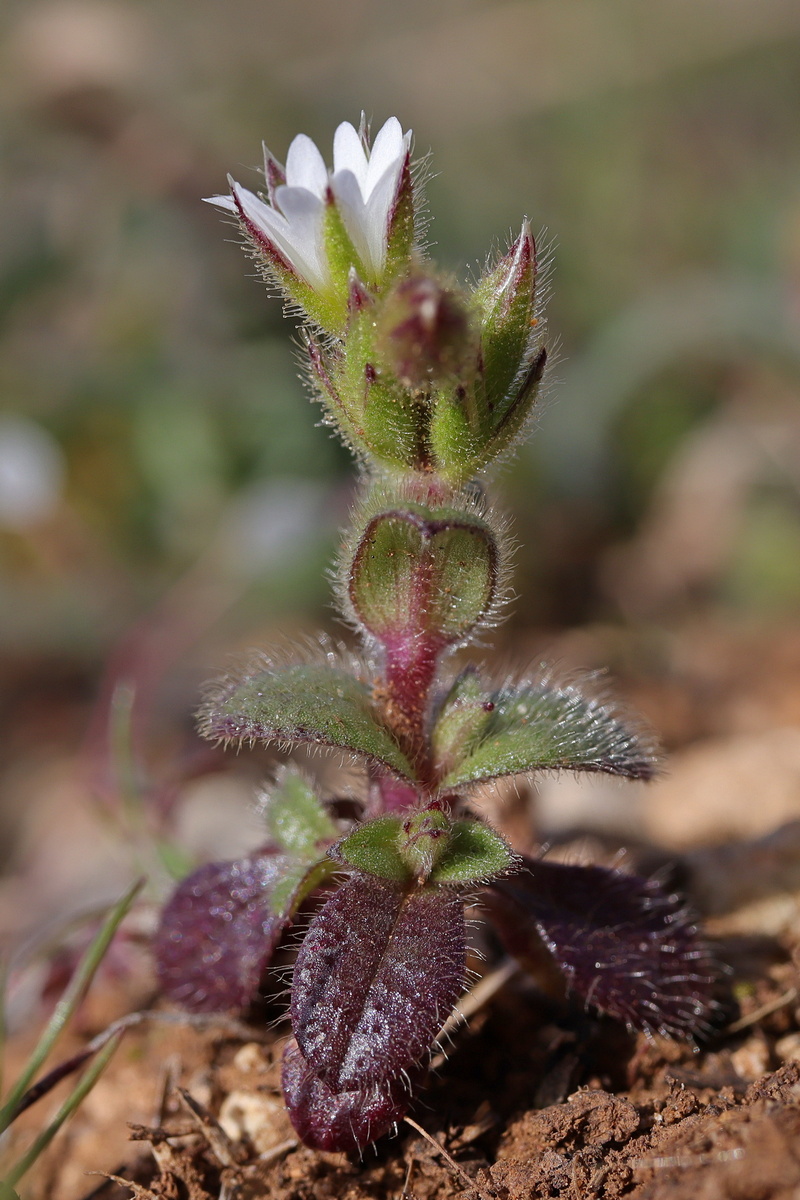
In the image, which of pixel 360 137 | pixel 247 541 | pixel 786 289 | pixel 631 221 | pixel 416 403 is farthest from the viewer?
pixel 631 221

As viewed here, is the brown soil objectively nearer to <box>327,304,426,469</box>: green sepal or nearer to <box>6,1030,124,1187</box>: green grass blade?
<box>6,1030,124,1187</box>: green grass blade

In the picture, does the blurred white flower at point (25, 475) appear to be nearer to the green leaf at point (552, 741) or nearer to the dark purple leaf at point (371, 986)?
the green leaf at point (552, 741)

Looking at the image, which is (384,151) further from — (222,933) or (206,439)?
(206,439)

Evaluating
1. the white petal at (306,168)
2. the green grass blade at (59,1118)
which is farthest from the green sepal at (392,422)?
the green grass blade at (59,1118)

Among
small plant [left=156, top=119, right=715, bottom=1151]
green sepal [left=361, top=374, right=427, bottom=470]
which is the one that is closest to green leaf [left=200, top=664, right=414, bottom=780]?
small plant [left=156, top=119, right=715, bottom=1151]

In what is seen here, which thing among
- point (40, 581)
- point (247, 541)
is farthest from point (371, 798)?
point (40, 581)

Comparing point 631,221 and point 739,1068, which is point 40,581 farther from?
point 631,221

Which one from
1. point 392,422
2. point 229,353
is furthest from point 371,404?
point 229,353
